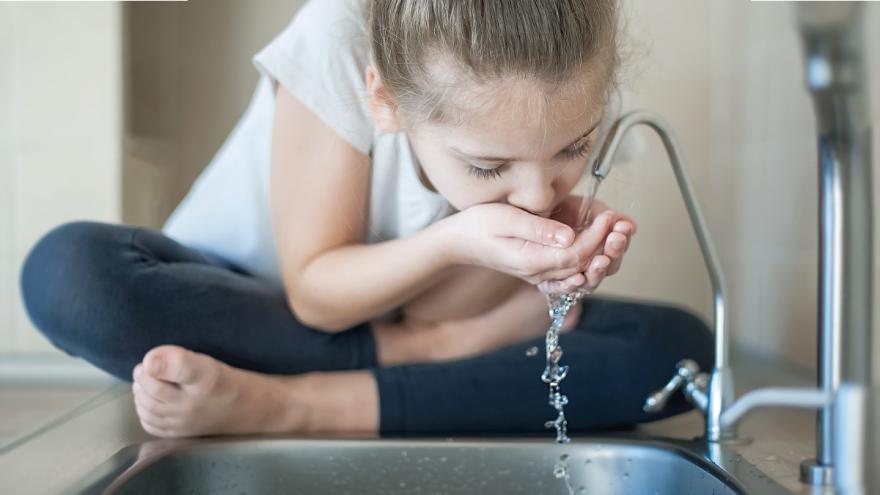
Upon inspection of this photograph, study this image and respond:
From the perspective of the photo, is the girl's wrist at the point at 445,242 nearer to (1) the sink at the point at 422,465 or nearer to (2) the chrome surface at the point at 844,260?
(1) the sink at the point at 422,465

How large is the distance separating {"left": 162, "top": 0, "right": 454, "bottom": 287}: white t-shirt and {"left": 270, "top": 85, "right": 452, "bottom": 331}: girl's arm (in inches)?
0.6

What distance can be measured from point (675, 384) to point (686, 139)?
2.44 feet

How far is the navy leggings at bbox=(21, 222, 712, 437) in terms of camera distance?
845mm

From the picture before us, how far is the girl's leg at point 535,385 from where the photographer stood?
Answer: 0.85 m

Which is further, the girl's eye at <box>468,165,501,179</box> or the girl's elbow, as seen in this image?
the girl's elbow

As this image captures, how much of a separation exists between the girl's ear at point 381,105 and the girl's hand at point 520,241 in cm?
10

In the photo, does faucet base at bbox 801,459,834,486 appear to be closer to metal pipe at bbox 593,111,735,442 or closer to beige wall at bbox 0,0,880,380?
metal pipe at bbox 593,111,735,442

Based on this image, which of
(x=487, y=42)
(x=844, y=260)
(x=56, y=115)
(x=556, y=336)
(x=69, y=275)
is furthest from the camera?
(x=56, y=115)

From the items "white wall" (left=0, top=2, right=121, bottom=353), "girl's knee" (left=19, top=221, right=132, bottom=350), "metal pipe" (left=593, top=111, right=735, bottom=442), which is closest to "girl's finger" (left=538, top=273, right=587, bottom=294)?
"metal pipe" (left=593, top=111, right=735, bottom=442)

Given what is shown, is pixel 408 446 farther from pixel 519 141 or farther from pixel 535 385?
pixel 519 141

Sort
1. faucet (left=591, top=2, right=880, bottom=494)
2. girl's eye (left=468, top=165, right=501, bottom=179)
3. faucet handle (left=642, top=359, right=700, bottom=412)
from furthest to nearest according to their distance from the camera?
faucet handle (left=642, top=359, right=700, bottom=412)
girl's eye (left=468, top=165, right=501, bottom=179)
faucet (left=591, top=2, right=880, bottom=494)

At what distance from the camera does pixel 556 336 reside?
754 millimetres

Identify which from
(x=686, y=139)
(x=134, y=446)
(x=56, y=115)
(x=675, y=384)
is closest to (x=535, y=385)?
(x=675, y=384)

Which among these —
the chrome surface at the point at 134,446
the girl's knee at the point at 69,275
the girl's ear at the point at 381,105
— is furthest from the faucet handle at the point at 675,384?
the girl's knee at the point at 69,275
